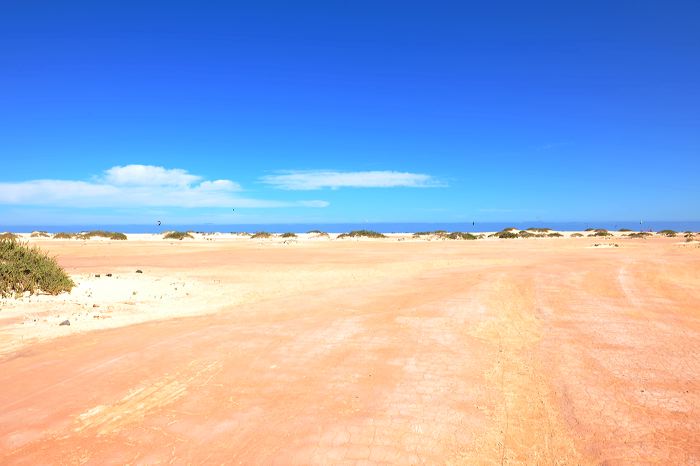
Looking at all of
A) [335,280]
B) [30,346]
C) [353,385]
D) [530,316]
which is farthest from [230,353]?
[335,280]

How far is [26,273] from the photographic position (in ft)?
42.2

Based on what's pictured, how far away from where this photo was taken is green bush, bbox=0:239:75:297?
12250 mm

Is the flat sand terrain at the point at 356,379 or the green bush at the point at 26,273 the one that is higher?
the green bush at the point at 26,273

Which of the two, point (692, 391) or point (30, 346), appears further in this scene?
point (30, 346)

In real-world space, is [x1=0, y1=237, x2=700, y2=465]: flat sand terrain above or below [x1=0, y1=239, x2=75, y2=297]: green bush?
below

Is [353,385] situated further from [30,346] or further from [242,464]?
[30,346]

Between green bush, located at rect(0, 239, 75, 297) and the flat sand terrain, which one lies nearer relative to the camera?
the flat sand terrain

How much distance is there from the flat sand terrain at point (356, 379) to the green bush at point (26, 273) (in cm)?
112

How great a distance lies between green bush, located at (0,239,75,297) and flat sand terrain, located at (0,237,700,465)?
3.66ft

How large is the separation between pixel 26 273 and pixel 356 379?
11629mm

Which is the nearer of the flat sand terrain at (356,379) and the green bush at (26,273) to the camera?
the flat sand terrain at (356,379)

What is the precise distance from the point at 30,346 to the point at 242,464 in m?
6.08

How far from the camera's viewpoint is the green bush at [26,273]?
12250 millimetres

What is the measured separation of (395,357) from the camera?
714cm
